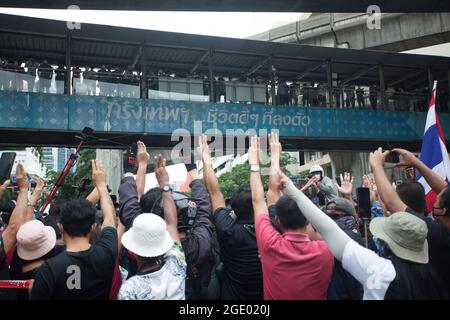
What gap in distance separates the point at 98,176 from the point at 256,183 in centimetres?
125

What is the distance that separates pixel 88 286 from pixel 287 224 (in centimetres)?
128

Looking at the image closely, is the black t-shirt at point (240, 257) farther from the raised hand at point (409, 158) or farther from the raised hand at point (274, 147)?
the raised hand at point (409, 158)

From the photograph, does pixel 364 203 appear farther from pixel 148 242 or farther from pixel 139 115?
pixel 139 115

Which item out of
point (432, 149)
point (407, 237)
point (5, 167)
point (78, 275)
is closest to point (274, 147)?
point (407, 237)

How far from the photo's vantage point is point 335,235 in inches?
86.3

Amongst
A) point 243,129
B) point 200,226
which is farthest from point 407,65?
point 200,226

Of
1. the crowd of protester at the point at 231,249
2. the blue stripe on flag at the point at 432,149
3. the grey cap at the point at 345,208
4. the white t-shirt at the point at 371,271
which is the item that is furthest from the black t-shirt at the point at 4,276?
the blue stripe on flag at the point at 432,149

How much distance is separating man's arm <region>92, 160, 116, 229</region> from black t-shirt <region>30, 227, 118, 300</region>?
9.2 inches

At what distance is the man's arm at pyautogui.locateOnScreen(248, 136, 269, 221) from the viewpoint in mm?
2547

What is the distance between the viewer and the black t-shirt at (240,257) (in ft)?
9.00

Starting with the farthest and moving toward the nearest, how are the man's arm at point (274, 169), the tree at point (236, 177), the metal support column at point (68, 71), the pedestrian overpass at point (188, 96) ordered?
the tree at point (236, 177) < the metal support column at point (68, 71) < the pedestrian overpass at point (188, 96) < the man's arm at point (274, 169)

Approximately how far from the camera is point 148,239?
2365mm

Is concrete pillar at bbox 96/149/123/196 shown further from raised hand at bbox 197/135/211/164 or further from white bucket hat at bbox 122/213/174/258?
white bucket hat at bbox 122/213/174/258

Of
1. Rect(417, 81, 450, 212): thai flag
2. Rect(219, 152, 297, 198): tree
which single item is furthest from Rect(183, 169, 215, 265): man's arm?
Rect(219, 152, 297, 198): tree
